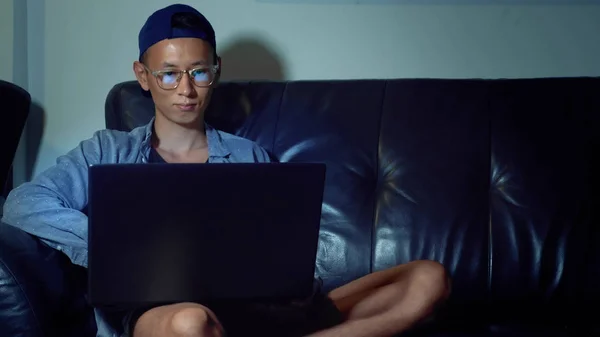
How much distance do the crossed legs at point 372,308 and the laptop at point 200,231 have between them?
0.04 m

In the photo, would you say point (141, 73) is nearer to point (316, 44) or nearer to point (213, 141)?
point (213, 141)

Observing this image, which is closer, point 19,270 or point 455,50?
point 19,270

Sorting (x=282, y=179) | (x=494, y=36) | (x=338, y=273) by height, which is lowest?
(x=338, y=273)

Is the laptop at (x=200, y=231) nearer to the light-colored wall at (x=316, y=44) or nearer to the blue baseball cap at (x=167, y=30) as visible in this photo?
the blue baseball cap at (x=167, y=30)

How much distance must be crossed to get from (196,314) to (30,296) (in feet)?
1.01

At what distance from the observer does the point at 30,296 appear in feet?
3.81

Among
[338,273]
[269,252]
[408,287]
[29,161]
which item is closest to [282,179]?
[269,252]

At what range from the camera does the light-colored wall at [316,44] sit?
75.3 inches

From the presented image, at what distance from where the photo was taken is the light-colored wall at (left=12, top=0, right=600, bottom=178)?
1912 mm

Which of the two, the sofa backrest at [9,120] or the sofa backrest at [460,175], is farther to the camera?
the sofa backrest at [9,120]

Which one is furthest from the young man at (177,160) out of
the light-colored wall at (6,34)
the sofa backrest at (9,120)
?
the light-colored wall at (6,34)

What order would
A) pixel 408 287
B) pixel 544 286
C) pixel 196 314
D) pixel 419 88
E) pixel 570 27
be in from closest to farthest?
pixel 196 314 → pixel 408 287 → pixel 544 286 → pixel 419 88 → pixel 570 27

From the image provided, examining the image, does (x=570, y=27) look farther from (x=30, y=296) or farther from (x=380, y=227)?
(x=30, y=296)

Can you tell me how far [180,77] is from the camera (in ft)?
5.03
